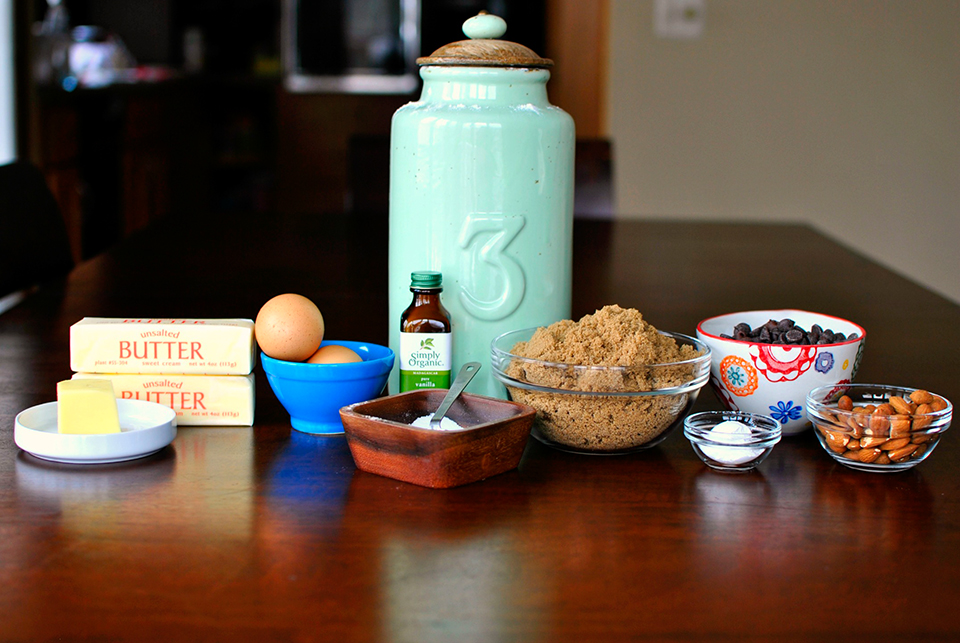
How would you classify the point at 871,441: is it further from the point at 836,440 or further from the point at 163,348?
the point at 163,348

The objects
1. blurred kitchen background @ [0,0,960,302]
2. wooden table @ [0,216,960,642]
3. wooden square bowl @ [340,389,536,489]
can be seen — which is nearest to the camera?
wooden table @ [0,216,960,642]

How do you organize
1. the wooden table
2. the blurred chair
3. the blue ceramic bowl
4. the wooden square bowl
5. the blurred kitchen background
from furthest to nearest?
1. the blurred kitchen background
2. the blurred chair
3. the blue ceramic bowl
4. the wooden square bowl
5. the wooden table

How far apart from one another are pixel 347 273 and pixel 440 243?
701mm

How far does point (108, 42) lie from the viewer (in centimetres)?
416

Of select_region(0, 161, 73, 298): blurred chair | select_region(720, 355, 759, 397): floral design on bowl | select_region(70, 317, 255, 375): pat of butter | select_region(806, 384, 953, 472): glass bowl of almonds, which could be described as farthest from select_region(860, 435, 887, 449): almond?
select_region(0, 161, 73, 298): blurred chair

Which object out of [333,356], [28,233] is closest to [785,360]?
[333,356]

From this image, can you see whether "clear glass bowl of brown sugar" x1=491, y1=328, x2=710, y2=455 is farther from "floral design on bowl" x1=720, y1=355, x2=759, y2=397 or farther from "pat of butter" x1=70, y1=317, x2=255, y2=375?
"pat of butter" x1=70, y1=317, x2=255, y2=375

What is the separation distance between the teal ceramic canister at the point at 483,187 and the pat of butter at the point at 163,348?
0.50 ft

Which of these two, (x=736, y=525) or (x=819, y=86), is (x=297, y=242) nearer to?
(x=736, y=525)

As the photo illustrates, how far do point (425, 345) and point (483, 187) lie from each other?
15 cm

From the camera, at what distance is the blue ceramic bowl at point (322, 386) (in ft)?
2.57

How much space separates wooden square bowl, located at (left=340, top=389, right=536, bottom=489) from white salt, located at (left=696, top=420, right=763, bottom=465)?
14 cm

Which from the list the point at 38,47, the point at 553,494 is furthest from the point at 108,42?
the point at 553,494

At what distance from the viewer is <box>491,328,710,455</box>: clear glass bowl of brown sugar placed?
Answer: 2.46 ft
